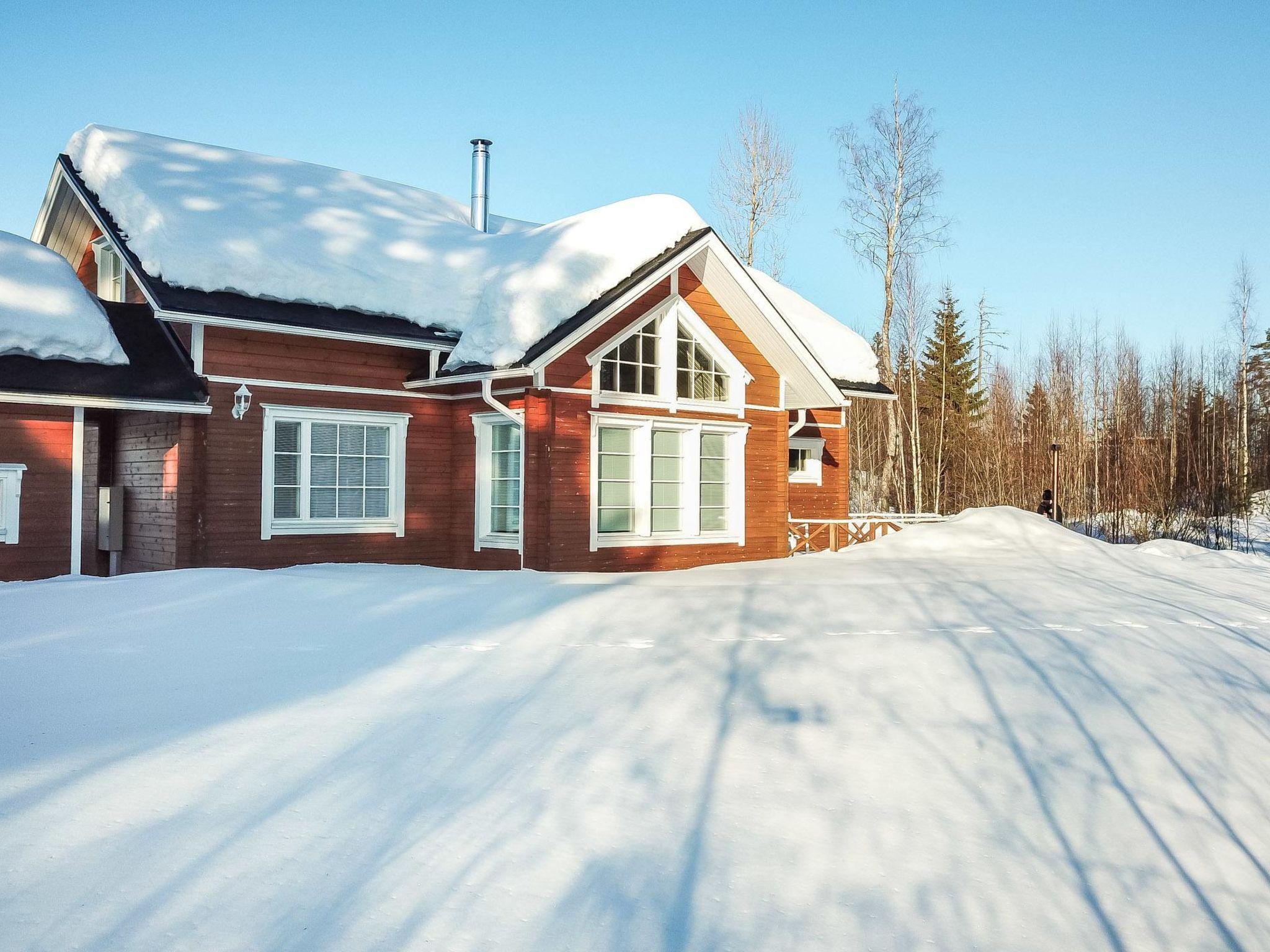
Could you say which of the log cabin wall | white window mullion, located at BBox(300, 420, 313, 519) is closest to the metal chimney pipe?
white window mullion, located at BBox(300, 420, 313, 519)

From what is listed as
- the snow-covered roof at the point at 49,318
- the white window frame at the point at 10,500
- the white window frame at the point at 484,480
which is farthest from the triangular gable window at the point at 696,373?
the white window frame at the point at 10,500

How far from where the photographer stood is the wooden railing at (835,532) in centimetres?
1750

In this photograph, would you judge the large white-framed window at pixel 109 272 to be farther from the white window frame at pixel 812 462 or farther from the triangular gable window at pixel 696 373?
the white window frame at pixel 812 462

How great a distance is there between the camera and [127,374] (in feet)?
38.1

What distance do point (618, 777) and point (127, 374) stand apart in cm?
901

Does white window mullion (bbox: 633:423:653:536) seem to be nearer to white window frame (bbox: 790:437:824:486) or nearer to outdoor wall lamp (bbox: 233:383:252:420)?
outdoor wall lamp (bbox: 233:383:252:420)

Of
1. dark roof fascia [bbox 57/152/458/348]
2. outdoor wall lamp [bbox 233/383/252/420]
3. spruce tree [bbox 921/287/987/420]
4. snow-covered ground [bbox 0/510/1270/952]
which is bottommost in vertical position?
snow-covered ground [bbox 0/510/1270/952]

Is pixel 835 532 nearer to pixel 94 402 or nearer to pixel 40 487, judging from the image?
pixel 94 402

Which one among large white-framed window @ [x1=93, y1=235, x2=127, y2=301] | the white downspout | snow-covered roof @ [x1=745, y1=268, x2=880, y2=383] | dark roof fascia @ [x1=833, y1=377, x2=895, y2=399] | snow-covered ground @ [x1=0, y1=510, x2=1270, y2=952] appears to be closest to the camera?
snow-covered ground @ [x1=0, y1=510, x2=1270, y2=952]

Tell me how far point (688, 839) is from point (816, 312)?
56.0 ft

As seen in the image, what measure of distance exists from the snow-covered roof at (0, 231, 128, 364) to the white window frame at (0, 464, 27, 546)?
1.31 m

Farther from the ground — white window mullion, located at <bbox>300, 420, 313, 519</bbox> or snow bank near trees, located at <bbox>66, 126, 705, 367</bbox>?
snow bank near trees, located at <bbox>66, 126, 705, 367</bbox>

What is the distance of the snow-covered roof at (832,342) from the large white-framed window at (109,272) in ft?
34.2

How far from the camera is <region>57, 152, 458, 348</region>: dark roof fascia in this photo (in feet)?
38.0
